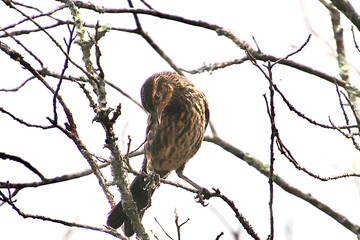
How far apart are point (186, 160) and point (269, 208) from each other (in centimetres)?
354

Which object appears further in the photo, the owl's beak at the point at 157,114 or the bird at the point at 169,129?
the bird at the point at 169,129

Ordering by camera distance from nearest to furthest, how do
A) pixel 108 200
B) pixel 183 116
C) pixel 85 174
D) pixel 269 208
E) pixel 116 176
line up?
1. pixel 269 208
2. pixel 116 176
3. pixel 108 200
4. pixel 85 174
5. pixel 183 116

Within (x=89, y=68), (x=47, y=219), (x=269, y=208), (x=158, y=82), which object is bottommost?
(x=269, y=208)

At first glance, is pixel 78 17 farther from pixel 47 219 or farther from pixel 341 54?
pixel 341 54

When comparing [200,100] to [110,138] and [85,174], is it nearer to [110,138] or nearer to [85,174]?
[85,174]

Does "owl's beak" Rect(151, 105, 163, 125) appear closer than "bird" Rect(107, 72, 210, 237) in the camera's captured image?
Yes

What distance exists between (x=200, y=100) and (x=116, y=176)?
11.0ft

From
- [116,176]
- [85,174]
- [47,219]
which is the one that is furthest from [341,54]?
[47,219]

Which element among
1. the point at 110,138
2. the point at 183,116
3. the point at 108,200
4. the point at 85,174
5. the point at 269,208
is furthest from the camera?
the point at 183,116

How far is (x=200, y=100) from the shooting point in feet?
24.2

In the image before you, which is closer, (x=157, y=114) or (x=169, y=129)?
(x=157, y=114)

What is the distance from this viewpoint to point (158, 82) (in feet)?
24.1

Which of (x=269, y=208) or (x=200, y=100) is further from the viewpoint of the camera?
(x=200, y=100)

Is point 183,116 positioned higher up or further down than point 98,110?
higher up
